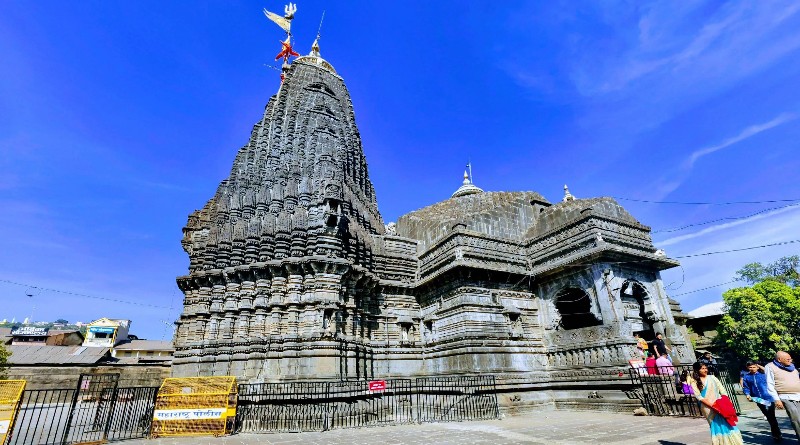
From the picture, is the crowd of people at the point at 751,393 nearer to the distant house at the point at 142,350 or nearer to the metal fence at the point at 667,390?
the metal fence at the point at 667,390

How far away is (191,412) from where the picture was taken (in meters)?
10.8

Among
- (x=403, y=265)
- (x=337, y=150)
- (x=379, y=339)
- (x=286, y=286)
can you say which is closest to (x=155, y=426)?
(x=286, y=286)

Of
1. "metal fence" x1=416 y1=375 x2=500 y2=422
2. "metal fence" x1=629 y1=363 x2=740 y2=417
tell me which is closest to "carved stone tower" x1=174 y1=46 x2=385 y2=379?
"metal fence" x1=416 y1=375 x2=500 y2=422

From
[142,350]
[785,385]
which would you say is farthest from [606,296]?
[142,350]

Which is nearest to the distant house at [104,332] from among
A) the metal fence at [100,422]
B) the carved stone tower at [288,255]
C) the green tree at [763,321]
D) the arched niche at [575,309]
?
the carved stone tower at [288,255]

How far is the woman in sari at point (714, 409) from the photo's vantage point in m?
5.90

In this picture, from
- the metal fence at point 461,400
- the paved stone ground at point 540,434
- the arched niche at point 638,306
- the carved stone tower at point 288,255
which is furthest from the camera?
the carved stone tower at point 288,255

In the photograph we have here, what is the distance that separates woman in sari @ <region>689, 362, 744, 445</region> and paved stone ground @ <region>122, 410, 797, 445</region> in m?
2.20

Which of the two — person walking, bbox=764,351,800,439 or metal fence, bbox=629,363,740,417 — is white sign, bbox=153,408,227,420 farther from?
metal fence, bbox=629,363,740,417

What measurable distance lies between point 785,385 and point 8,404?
16180 mm

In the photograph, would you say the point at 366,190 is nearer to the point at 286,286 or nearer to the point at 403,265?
the point at 403,265

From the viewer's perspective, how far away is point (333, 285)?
55.8 feet

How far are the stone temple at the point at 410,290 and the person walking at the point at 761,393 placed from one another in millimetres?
5412

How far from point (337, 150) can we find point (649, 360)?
57.4 ft
